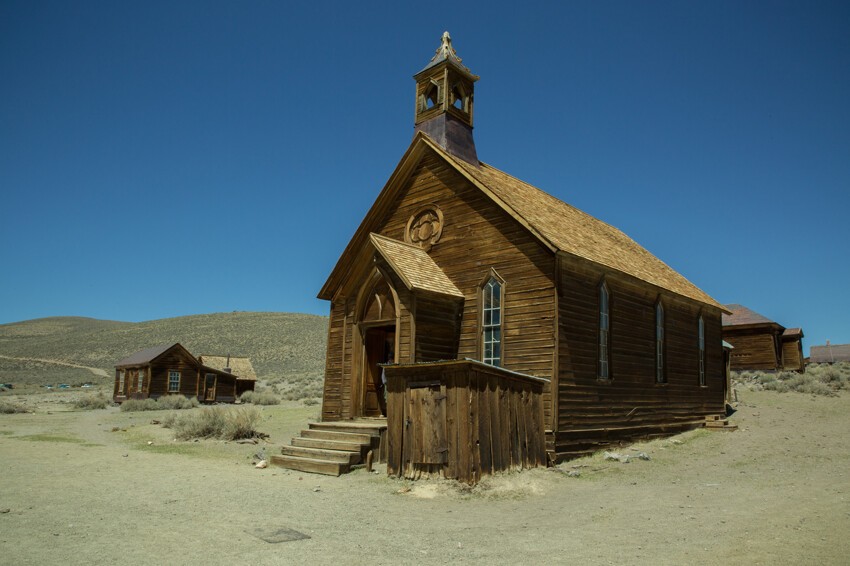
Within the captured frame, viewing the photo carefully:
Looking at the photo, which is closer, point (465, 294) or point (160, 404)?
point (465, 294)

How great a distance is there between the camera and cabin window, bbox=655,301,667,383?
18156mm

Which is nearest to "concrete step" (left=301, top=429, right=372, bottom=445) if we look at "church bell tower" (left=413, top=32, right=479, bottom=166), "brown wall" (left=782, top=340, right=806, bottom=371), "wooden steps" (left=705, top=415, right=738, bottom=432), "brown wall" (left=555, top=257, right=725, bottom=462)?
"brown wall" (left=555, top=257, right=725, bottom=462)

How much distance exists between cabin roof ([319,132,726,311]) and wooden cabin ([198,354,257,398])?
2888 centimetres

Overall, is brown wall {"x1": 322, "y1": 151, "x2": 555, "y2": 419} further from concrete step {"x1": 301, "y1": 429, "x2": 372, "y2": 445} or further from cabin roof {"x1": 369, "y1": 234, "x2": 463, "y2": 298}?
concrete step {"x1": 301, "y1": 429, "x2": 372, "y2": 445}

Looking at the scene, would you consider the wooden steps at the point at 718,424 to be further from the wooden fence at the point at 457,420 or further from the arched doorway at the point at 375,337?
the arched doorway at the point at 375,337

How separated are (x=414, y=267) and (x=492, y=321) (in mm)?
2282

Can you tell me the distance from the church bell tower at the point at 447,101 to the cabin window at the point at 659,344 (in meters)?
6.96

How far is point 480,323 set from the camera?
15.1 metres

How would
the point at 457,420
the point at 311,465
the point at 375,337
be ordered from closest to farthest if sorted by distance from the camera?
the point at 457,420, the point at 311,465, the point at 375,337

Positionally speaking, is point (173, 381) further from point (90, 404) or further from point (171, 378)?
point (90, 404)

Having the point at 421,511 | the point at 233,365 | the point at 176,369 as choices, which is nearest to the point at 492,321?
the point at 421,511

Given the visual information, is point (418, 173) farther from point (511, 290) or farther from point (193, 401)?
point (193, 401)

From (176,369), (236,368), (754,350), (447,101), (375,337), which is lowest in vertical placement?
(176,369)

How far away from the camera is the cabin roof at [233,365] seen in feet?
144
